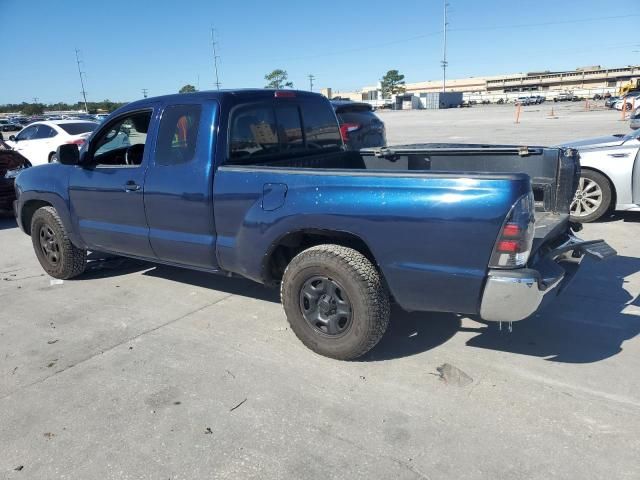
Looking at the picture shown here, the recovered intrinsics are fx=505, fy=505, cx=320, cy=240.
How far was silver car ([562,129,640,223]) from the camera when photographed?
251 inches

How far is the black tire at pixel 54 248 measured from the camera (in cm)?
530

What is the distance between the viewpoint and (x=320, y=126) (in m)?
4.82

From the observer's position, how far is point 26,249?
7.13 metres

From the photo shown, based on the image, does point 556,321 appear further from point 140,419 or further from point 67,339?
point 67,339

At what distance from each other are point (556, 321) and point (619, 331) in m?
0.43

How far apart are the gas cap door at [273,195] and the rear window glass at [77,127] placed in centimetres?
1179

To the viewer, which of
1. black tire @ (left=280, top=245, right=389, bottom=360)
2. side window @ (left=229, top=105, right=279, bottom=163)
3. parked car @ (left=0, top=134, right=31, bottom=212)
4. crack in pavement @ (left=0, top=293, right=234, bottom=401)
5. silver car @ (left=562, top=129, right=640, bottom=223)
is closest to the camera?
black tire @ (left=280, top=245, right=389, bottom=360)

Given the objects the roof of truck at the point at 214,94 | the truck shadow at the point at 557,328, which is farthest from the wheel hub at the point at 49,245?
the truck shadow at the point at 557,328

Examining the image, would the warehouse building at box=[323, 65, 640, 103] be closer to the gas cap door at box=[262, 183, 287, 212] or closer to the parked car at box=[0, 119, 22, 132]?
the parked car at box=[0, 119, 22, 132]

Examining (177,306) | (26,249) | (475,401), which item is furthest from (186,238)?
(26,249)

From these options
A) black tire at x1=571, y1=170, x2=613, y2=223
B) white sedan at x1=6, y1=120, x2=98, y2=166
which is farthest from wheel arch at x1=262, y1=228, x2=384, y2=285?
white sedan at x1=6, y1=120, x2=98, y2=166

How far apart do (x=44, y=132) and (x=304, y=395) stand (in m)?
13.7

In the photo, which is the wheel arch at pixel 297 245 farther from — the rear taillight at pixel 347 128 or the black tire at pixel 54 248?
the rear taillight at pixel 347 128

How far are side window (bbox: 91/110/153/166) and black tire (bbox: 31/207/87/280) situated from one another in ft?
2.79
